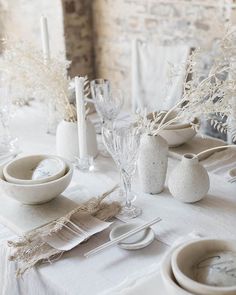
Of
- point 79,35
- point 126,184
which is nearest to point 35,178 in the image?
point 126,184

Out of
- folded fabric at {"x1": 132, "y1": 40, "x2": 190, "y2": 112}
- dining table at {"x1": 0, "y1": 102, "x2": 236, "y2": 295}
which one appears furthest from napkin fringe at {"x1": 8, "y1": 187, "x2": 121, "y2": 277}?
folded fabric at {"x1": 132, "y1": 40, "x2": 190, "y2": 112}

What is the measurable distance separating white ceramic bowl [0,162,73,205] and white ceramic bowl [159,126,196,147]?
388mm

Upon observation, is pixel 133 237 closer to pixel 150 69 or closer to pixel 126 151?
pixel 126 151

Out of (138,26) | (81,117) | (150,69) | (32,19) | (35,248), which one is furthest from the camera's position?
(32,19)

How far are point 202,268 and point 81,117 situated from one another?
73cm

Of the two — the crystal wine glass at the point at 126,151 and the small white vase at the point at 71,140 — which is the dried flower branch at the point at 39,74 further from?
the crystal wine glass at the point at 126,151

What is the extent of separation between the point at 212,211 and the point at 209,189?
0.11m

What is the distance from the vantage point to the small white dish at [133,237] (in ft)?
3.50

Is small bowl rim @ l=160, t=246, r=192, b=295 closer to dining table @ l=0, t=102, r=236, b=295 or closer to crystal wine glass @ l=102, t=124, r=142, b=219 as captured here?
dining table @ l=0, t=102, r=236, b=295

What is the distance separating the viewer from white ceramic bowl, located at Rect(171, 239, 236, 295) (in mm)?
792

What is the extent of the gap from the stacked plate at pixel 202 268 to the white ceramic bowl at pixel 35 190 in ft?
1.40

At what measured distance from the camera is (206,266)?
2.79 ft

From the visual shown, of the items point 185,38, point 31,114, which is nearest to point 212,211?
point 31,114

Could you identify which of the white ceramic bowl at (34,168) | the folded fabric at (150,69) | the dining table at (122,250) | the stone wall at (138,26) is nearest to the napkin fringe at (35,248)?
the dining table at (122,250)
